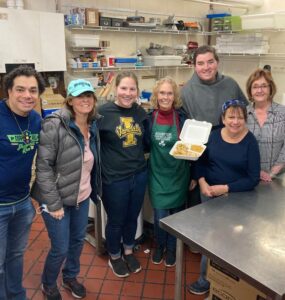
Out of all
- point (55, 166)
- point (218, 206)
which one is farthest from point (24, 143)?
point (218, 206)

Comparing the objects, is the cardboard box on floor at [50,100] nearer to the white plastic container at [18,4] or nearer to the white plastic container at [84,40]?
the white plastic container at [84,40]

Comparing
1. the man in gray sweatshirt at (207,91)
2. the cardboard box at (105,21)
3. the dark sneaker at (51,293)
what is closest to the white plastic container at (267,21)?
the cardboard box at (105,21)

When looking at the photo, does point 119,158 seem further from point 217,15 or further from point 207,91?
point 217,15

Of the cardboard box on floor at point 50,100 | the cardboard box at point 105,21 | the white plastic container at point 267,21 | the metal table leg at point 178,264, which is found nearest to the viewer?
the metal table leg at point 178,264

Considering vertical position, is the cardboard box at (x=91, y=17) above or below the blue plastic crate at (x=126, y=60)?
above

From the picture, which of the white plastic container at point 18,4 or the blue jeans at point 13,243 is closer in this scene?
the blue jeans at point 13,243

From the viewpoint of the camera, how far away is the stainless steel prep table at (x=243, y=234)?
1164mm

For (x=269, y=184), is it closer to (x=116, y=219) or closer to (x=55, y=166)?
(x=116, y=219)

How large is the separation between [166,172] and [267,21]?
290cm

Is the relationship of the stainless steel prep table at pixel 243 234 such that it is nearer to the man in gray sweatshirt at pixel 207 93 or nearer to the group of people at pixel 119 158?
the group of people at pixel 119 158

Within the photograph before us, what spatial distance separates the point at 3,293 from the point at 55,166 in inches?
28.3

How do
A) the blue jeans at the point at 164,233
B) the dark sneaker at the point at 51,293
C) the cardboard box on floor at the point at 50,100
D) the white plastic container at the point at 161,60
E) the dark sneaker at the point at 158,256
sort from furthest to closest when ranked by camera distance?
the white plastic container at the point at 161,60
the cardboard box on floor at the point at 50,100
the dark sneaker at the point at 158,256
the blue jeans at the point at 164,233
the dark sneaker at the point at 51,293

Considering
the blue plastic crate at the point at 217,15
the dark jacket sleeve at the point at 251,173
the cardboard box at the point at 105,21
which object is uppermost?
the blue plastic crate at the point at 217,15

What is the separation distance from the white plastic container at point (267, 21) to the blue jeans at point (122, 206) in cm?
296
